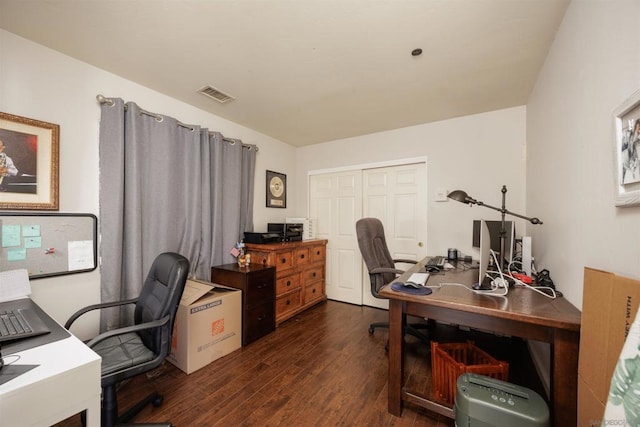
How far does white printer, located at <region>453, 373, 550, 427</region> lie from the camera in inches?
40.2

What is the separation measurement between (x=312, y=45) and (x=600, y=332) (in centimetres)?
209

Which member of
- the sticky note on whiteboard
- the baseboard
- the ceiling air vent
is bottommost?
the baseboard

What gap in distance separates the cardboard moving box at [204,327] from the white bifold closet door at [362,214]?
1741 mm

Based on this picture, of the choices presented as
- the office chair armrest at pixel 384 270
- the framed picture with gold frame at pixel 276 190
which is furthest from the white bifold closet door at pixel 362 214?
the office chair armrest at pixel 384 270

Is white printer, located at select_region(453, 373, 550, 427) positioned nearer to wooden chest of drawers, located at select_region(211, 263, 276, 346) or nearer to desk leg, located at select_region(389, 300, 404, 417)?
desk leg, located at select_region(389, 300, 404, 417)

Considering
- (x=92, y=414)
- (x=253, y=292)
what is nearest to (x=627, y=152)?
(x=92, y=414)

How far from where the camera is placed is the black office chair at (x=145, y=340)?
1221 mm

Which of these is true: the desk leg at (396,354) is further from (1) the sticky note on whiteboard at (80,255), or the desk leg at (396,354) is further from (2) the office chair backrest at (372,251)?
(1) the sticky note on whiteboard at (80,255)

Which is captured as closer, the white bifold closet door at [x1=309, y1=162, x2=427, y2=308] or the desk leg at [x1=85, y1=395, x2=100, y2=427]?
the desk leg at [x1=85, y1=395, x2=100, y2=427]

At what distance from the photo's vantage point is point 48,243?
66.0 inches

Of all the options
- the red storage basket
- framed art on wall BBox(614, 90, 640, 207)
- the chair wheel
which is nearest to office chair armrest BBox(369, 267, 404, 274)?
the red storage basket

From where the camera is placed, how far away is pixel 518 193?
2549 mm

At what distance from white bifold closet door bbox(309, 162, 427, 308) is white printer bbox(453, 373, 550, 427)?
6.38 ft

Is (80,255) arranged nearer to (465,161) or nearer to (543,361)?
(543,361)
